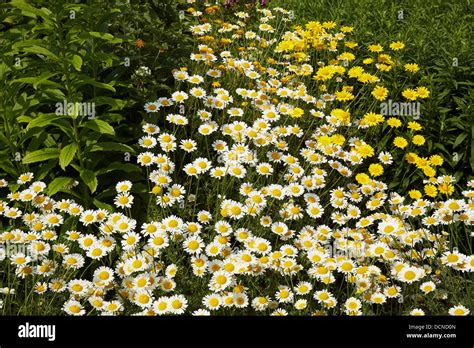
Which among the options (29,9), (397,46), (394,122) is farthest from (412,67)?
(29,9)

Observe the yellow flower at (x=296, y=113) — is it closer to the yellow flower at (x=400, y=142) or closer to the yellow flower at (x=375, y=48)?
the yellow flower at (x=400, y=142)

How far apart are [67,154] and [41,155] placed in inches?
7.5

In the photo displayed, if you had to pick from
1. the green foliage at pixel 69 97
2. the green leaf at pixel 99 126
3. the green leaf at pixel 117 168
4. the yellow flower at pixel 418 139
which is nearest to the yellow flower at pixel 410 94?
the yellow flower at pixel 418 139

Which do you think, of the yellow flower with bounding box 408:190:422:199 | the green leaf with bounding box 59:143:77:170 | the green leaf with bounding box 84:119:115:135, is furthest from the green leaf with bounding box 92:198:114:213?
the yellow flower with bounding box 408:190:422:199

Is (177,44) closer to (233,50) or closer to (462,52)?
(233,50)

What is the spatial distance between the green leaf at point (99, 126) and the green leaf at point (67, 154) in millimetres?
158

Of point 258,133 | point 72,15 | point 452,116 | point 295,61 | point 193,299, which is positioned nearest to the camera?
point 193,299

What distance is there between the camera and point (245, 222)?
3688 mm

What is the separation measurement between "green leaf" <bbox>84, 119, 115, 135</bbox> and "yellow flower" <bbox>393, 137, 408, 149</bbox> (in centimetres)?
206

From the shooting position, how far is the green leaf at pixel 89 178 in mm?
3621

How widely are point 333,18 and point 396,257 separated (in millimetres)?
2968

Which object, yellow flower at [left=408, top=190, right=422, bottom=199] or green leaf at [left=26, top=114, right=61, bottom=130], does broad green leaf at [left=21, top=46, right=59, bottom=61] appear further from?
yellow flower at [left=408, top=190, right=422, bottom=199]

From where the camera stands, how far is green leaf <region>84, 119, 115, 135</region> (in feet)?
11.8
